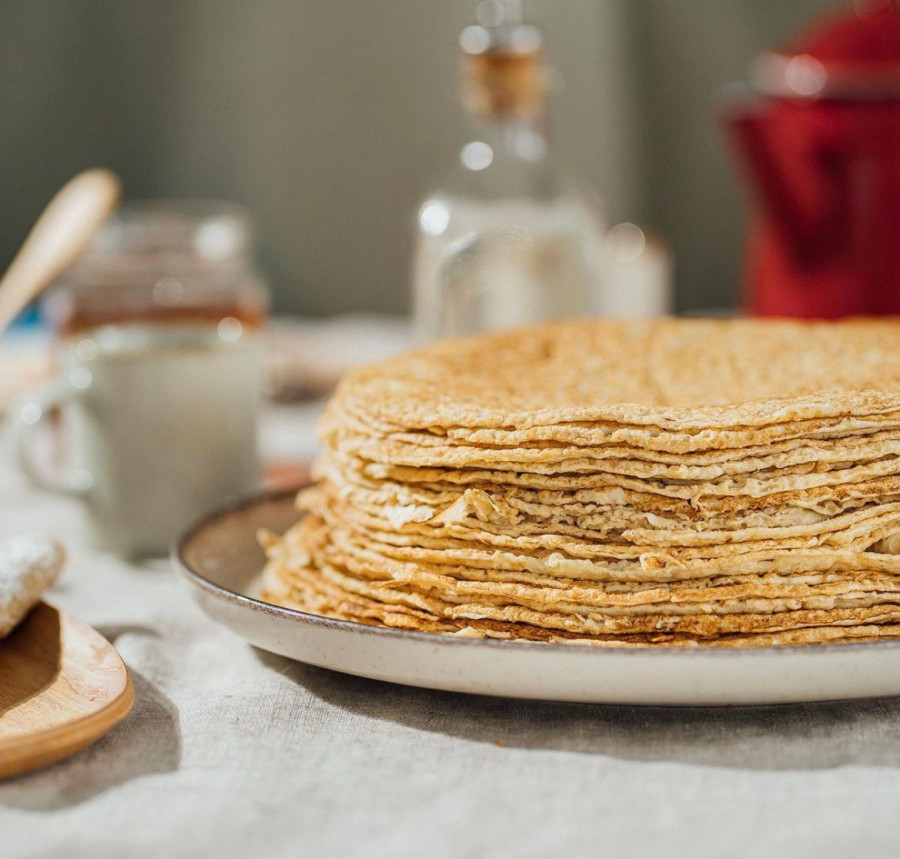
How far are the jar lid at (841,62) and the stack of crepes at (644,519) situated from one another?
70cm

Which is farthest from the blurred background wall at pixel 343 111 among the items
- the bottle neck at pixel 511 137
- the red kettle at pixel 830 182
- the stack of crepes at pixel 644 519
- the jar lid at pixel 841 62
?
the stack of crepes at pixel 644 519

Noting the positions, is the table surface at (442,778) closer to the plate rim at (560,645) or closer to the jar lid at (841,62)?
the plate rim at (560,645)

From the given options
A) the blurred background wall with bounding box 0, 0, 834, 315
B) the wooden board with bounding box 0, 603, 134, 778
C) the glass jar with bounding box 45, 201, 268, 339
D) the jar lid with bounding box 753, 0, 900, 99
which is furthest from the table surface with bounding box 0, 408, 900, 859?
the blurred background wall with bounding box 0, 0, 834, 315

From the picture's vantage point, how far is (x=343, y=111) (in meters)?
2.42

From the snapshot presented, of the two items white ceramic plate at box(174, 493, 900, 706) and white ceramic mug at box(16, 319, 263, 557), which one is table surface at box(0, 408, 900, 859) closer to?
white ceramic plate at box(174, 493, 900, 706)

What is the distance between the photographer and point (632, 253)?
1.61 metres

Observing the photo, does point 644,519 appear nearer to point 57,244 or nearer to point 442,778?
point 442,778

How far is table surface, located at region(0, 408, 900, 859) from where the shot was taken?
1.42 feet

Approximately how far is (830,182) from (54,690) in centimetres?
92

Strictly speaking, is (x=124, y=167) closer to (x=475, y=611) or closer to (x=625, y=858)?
(x=475, y=611)

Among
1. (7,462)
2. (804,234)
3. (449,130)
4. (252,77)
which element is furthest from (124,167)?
(804,234)

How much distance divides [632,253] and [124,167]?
4.16ft

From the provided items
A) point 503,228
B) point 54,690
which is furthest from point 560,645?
point 503,228

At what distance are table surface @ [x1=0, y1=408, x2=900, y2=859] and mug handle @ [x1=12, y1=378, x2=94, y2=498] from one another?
0.25m
